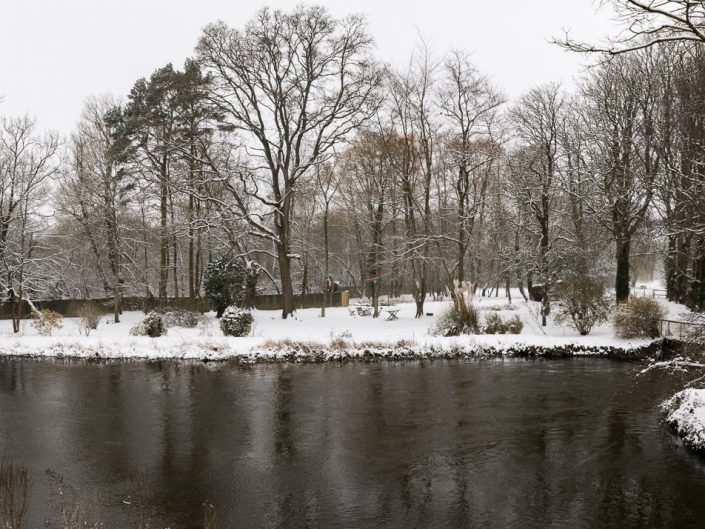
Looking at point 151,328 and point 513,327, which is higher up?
point 151,328

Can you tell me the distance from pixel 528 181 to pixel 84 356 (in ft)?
69.5

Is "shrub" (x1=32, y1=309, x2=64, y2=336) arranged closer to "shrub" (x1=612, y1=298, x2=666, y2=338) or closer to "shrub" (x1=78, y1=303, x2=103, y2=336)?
"shrub" (x1=78, y1=303, x2=103, y2=336)

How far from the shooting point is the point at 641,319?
19672 mm

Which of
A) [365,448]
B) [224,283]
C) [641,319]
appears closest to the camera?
[365,448]

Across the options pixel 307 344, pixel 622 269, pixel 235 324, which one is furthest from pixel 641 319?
pixel 235 324

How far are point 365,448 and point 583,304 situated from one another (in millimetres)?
13686

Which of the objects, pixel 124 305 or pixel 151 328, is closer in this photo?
pixel 151 328

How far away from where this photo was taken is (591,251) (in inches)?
1093

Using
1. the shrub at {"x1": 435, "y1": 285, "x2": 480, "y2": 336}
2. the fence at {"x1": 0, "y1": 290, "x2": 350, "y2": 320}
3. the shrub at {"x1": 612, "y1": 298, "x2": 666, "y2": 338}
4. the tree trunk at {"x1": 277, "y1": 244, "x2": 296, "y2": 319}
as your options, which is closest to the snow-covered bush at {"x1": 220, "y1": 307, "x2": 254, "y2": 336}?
the fence at {"x1": 0, "y1": 290, "x2": 350, "y2": 320}

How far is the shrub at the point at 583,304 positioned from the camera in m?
21.3

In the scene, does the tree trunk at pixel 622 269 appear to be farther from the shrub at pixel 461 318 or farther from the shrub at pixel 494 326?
the shrub at pixel 461 318

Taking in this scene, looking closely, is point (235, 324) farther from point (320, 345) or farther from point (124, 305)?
point (124, 305)

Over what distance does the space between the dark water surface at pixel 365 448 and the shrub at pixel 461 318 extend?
497 centimetres

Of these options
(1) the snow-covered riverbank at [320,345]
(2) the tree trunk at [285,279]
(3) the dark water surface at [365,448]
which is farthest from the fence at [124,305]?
(3) the dark water surface at [365,448]
